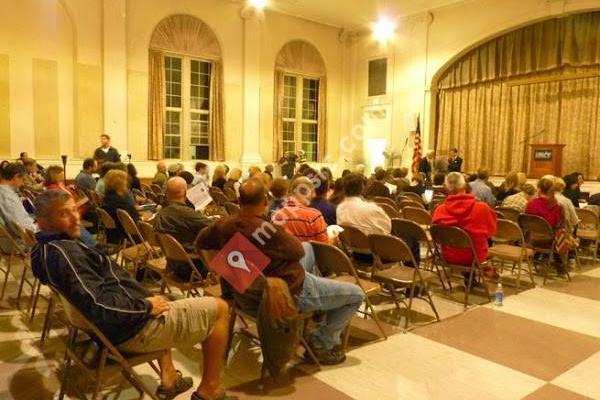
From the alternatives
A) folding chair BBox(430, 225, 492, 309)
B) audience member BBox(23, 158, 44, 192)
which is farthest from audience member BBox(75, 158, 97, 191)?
folding chair BBox(430, 225, 492, 309)

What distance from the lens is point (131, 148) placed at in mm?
11305

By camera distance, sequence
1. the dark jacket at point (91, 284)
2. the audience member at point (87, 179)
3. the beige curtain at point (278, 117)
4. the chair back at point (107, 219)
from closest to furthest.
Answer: the dark jacket at point (91, 284)
the chair back at point (107, 219)
the audience member at point (87, 179)
the beige curtain at point (278, 117)

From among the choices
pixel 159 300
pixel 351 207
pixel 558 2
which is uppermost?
pixel 558 2

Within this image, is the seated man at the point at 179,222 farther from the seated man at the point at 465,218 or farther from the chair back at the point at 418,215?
the chair back at the point at 418,215

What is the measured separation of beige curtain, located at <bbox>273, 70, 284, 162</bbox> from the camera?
13.6 metres

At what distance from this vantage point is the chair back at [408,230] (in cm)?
414

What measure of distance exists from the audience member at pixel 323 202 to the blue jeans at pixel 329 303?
1.41m

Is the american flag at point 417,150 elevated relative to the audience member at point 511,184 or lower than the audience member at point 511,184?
elevated

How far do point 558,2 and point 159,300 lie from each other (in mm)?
11558

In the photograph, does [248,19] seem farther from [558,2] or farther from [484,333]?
[484,333]

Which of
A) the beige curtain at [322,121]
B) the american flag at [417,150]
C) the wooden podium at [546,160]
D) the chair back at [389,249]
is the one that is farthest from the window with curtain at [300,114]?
the chair back at [389,249]

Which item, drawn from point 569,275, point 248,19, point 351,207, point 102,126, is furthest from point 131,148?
point 569,275

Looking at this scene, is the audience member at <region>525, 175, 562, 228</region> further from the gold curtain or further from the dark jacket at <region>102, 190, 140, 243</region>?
the gold curtain

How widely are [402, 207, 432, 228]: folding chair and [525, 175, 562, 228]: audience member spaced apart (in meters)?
1.12
